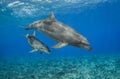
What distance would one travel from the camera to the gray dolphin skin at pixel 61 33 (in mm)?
6746

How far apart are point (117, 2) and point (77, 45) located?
34.8m

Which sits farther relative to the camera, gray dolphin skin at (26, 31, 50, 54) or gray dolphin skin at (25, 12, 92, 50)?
gray dolphin skin at (26, 31, 50, 54)

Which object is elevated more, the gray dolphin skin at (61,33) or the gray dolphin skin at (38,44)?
the gray dolphin skin at (38,44)

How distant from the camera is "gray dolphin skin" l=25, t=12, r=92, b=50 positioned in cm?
675

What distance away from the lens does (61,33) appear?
7371 mm

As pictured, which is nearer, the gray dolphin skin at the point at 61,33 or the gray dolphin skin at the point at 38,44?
the gray dolphin skin at the point at 61,33

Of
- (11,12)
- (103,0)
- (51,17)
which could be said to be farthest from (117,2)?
(51,17)

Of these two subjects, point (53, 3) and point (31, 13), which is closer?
point (53, 3)

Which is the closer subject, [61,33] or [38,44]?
[61,33]

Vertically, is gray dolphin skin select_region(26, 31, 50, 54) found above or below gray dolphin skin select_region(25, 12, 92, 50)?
above

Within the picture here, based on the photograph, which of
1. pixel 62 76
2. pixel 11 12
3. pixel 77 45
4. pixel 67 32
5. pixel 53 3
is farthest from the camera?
pixel 11 12

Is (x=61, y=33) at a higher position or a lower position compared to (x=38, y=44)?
lower

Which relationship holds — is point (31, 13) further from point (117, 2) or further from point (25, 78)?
point (25, 78)

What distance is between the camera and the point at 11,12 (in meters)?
35.4
